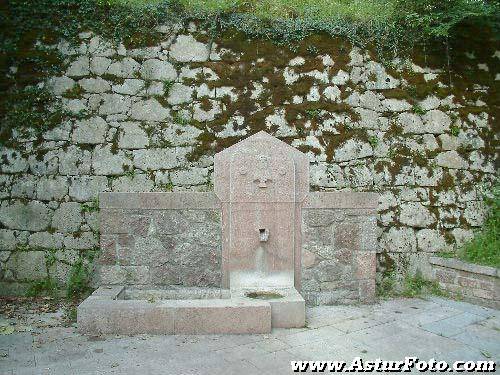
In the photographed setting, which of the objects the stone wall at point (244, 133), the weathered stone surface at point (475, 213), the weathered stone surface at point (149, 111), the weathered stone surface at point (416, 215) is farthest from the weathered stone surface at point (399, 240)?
the weathered stone surface at point (149, 111)

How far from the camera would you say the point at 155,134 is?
18.7 feet

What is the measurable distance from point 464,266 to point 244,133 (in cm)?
Result: 322

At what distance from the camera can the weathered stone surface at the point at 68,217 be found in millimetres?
5480

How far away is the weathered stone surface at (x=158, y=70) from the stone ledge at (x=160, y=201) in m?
1.96

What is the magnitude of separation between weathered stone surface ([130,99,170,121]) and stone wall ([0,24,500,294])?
19mm

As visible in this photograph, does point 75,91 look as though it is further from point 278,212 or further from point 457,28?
point 457,28

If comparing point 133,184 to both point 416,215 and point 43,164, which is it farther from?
point 416,215

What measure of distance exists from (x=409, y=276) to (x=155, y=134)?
384 cm

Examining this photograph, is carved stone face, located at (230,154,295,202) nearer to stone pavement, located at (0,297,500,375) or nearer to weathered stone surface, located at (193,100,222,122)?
weathered stone surface, located at (193,100,222,122)

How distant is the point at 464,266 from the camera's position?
5.24 metres

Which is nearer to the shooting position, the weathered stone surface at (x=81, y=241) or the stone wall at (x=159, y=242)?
the stone wall at (x=159, y=242)

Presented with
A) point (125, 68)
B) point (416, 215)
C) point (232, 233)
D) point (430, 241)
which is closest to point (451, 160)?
point (416, 215)

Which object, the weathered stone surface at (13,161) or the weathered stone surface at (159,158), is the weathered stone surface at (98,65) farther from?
the weathered stone surface at (13,161)

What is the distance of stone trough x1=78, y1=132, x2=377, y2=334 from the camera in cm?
463
